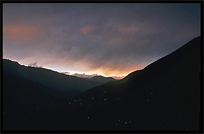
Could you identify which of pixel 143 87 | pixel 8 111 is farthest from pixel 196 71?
pixel 8 111

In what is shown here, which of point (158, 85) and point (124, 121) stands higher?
point (158, 85)

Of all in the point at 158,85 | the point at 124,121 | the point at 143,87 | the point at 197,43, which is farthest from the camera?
the point at 197,43

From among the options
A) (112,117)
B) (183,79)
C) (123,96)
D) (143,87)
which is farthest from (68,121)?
(183,79)

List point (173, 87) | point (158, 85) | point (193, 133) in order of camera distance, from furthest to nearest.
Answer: point (158, 85) < point (173, 87) < point (193, 133)

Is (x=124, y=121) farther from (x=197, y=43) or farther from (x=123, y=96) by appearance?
(x=197, y=43)

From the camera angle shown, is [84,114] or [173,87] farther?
[173,87]

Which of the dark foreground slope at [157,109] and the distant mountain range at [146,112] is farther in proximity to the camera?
the dark foreground slope at [157,109]

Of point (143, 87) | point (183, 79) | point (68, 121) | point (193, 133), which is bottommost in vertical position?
point (68, 121)

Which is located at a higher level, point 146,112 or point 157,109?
point 157,109

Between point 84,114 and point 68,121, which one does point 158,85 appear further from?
point 68,121

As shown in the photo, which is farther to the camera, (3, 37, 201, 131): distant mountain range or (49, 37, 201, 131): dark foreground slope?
(49, 37, 201, 131): dark foreground slope
